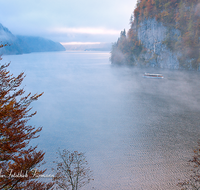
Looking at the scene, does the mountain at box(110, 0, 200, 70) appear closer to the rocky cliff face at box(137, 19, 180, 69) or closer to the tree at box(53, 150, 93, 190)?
the rocky cliff face at box(137, 19, 180, 69)

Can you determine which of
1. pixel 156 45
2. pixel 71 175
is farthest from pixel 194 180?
pixel 156 45

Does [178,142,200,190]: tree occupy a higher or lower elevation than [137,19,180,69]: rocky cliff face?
lower

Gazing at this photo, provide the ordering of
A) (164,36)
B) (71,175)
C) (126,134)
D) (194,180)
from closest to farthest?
(194,180), (71,175), (126,134), (164,36)

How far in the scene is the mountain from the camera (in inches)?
2869

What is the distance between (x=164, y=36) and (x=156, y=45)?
5.86m

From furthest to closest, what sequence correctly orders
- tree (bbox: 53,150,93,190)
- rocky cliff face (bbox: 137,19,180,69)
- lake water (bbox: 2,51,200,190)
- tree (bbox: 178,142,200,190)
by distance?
rocky cliff face (bbox: 137,19,180,69)
lake water (bbox: 2,51,200,190)
tree (bbox: 53,150,93,190)
tree (bbox: 178,142,200,190)

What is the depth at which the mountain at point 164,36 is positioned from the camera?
72875mm

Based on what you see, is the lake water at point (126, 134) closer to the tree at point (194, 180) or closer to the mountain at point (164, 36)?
the tree at point (194, 180)

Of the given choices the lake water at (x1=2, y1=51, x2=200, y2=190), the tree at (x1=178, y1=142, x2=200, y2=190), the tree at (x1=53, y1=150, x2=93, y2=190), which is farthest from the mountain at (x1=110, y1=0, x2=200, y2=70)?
the tree at (x1=53, y1=150, x2=93, y2=190)

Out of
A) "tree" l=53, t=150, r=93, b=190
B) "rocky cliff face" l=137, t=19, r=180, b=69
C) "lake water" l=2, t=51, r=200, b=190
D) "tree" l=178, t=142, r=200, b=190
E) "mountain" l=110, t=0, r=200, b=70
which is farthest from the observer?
"rocky cliff face" l=137, t=19, r=180, b=69

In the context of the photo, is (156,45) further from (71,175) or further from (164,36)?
(71,175)

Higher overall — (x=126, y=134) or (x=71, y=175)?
(x=71, y=175)

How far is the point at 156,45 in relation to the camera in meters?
88.1

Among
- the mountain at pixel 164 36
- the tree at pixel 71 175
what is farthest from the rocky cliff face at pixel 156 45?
the tree at pixel 71 175
